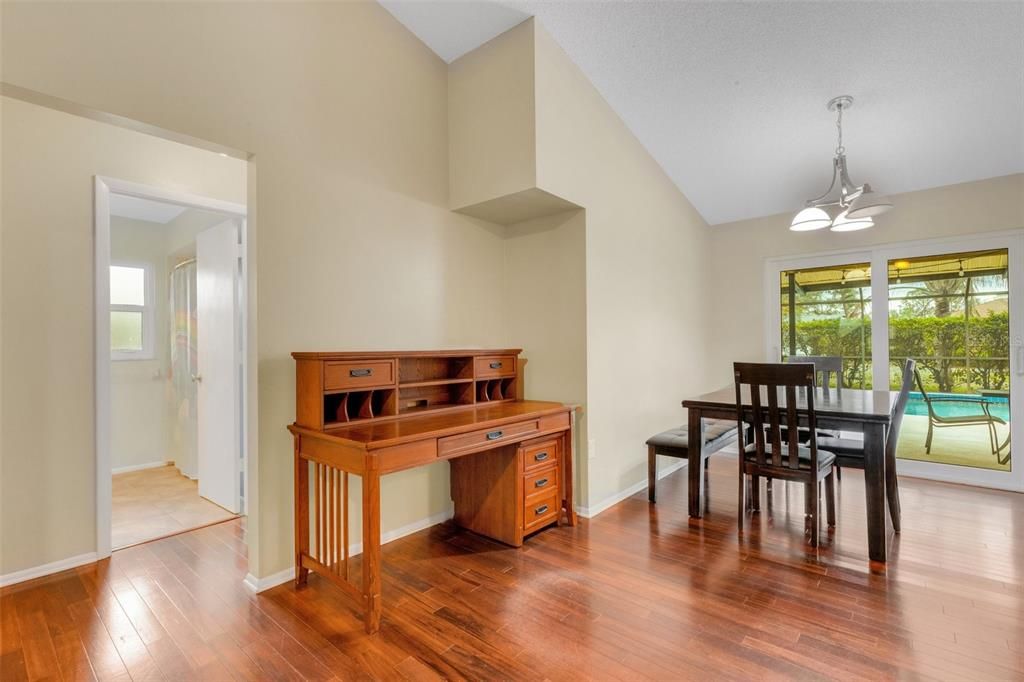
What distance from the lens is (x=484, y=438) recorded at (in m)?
2.60

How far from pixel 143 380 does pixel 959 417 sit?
291 inches

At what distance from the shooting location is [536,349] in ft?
11.7

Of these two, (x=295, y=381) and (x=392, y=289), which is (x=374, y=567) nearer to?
(x=295, y=381)

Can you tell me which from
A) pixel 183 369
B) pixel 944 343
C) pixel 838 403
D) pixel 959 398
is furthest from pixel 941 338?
pixel 183 369

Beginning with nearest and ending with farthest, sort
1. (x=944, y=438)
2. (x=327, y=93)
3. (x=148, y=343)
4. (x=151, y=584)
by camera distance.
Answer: (x=151, y=584) < (x=327, y=93) < (x=944, y=438) < (x=148, y=343)

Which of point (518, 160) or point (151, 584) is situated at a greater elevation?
point (518, 160)

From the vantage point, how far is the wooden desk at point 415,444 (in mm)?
2174

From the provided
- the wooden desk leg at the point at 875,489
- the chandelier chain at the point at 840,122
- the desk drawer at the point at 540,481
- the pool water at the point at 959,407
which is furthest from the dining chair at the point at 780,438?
the chandelier chain at the point at 840,122

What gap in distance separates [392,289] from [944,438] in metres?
4.66

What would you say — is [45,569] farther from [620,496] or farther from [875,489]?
[875,489]

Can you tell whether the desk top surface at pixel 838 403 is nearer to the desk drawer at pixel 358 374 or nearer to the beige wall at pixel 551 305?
the beige wall at pixel 551 305

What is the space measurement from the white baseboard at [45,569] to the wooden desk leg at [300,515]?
4.23 ft

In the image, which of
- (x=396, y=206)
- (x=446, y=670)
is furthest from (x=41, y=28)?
(x=446, y=670)

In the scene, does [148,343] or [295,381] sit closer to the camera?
[295,381]
